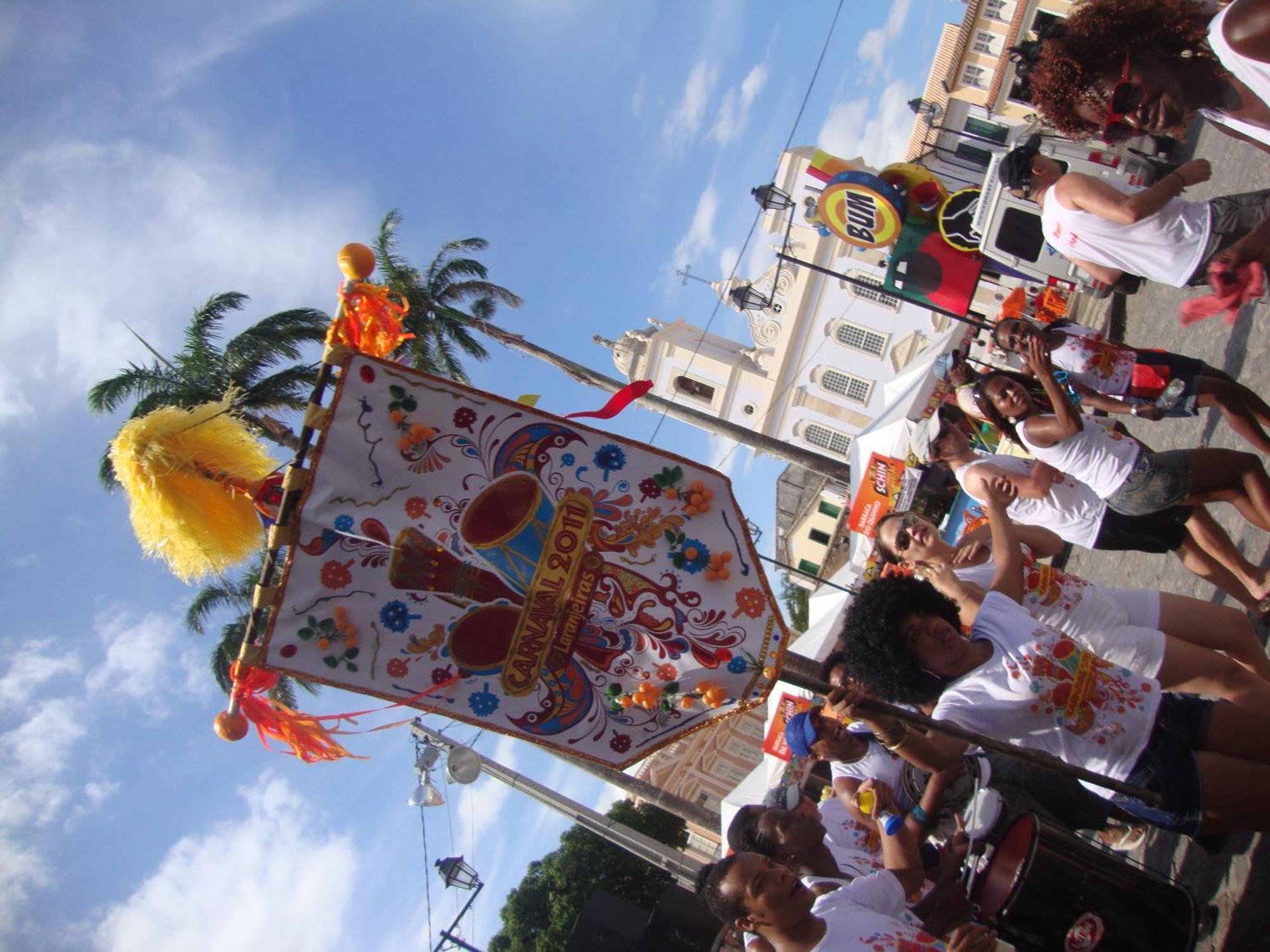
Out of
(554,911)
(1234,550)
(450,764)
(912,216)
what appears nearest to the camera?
(1234,550)

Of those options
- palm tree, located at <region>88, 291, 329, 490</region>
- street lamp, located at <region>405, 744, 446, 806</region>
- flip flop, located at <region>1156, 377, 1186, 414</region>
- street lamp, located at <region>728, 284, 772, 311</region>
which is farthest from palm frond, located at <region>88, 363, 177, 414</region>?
street lamp, located at <region>728, 284, 772, 311</region>

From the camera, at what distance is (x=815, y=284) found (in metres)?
28.0

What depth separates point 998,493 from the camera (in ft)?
16.0

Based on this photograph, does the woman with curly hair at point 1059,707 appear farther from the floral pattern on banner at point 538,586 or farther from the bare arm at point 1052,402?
the bare arm at point 1052,402

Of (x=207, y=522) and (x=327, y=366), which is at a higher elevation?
(x=327, y=366)

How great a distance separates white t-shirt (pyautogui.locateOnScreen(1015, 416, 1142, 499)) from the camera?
4.80m

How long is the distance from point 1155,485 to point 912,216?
10486 millimetres

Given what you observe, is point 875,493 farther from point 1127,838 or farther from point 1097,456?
point 1097,456

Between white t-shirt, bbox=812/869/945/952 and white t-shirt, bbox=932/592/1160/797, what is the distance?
0.88m

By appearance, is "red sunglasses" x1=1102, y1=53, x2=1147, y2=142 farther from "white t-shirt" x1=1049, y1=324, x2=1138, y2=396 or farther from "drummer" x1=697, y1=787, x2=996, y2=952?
"drummer" x1=697, y1=787, x2=996, y2=952

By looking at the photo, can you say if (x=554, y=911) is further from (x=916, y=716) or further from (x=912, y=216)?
(x=916, y=716)

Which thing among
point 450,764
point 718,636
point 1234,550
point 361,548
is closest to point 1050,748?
point 718,636

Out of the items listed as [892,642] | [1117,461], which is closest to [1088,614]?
[1117,461]

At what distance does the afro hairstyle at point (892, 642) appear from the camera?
3963mm
